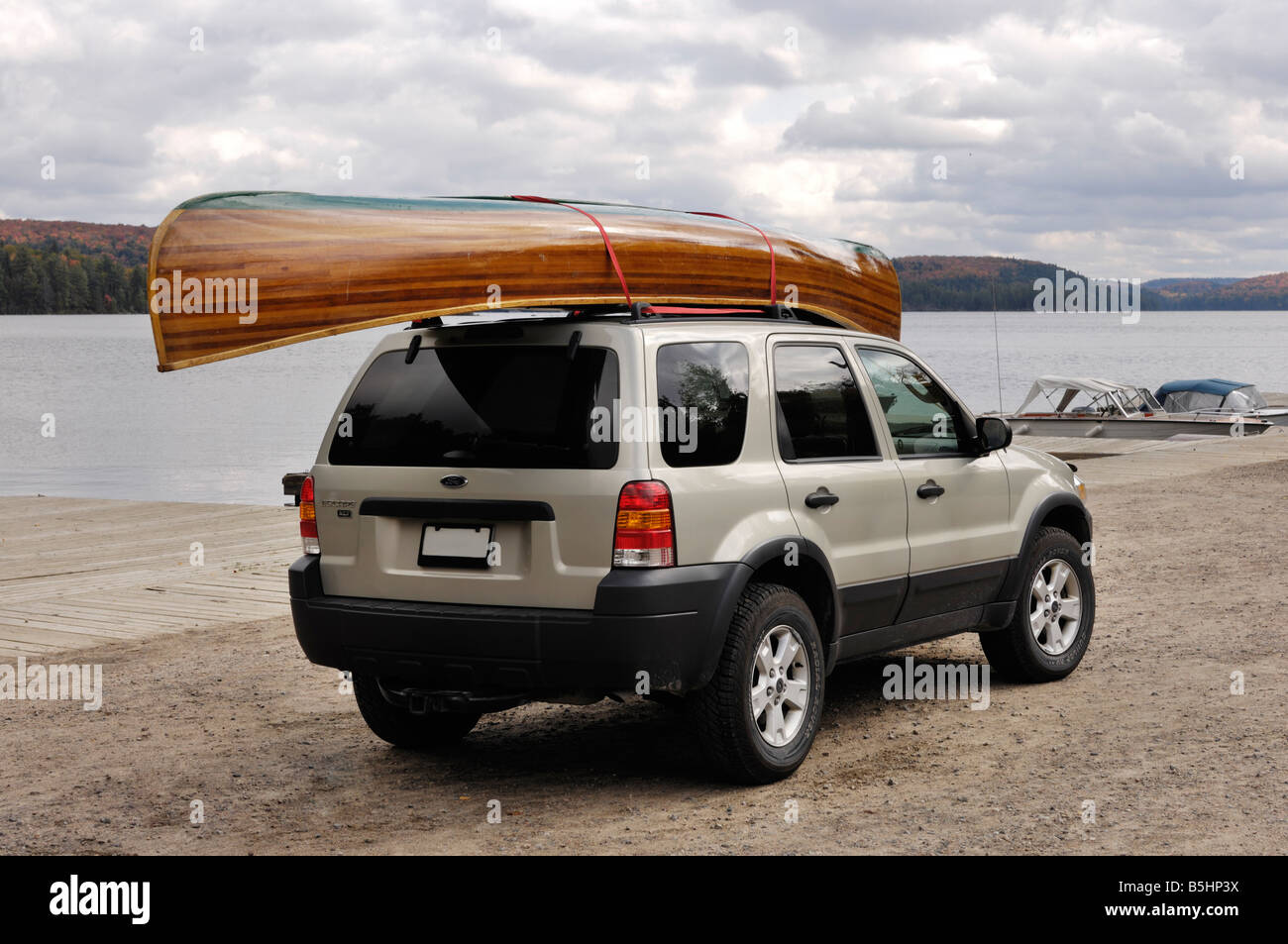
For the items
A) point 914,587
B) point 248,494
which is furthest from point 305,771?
point 248,494

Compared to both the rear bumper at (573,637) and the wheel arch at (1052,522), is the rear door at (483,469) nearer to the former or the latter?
the rear bumper at (573,637)

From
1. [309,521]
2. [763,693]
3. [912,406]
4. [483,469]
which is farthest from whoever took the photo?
[912,406]

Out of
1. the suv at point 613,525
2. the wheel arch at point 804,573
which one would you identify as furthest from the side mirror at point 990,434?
the wheel arch at point 804,573

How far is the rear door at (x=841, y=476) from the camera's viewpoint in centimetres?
628

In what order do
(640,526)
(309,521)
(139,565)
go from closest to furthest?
1. (640,526)
2. (309,521)
3. (139,565)

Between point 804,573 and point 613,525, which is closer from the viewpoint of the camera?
point 613,525

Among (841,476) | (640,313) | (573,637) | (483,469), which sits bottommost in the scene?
(573,637)

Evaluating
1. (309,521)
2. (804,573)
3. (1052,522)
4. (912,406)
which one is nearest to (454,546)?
(309,521)

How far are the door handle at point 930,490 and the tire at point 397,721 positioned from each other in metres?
2.36

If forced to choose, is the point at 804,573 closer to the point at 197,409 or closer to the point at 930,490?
the point at 930,490

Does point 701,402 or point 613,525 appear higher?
point 701,402

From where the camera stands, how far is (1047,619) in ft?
26.2

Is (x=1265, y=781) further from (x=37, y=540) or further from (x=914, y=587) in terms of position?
(x=37, y=540)

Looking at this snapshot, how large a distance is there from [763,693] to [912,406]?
1.92 metres
